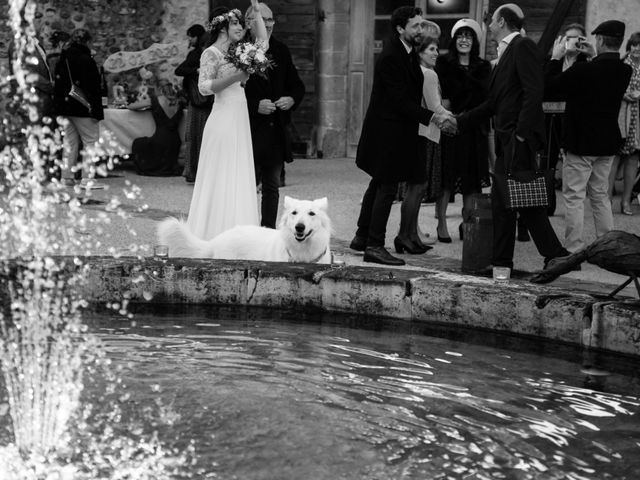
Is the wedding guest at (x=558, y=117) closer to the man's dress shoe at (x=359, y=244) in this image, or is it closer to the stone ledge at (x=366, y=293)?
the man's dress shoe at (x=359, y=244)

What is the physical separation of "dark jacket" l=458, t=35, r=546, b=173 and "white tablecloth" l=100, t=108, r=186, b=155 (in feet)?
26.7

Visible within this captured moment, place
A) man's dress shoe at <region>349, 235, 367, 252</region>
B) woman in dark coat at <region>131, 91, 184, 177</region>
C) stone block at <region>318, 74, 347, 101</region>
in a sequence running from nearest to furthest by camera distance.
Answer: man's dress shoe at <region>349, 235, 367, 252</region>, woman in dark coat at <region>131, 91, 184, 177</region>, stone block at <region>318, 74, 347, 101</region>

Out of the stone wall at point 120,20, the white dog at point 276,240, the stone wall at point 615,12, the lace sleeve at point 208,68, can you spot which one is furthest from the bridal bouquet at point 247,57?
the stone wall at point 120,20

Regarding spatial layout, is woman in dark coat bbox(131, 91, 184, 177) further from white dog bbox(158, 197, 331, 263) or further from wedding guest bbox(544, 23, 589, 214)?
white dog bbox(158, 197, 331, 263)

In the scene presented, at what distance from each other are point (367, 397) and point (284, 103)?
13.7 ft

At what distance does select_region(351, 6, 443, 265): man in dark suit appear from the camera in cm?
845

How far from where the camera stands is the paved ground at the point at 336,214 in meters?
8.77

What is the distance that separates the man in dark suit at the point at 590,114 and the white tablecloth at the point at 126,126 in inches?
303

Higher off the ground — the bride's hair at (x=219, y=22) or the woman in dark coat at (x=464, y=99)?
the bride's hair at (x=219, y=22)

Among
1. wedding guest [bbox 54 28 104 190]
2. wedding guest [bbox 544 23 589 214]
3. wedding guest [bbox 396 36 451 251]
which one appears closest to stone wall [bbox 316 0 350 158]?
wedding guest [bbox 54 28 104 190]

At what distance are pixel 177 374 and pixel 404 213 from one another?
421 cm

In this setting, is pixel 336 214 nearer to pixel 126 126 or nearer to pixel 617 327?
pixel 126 126

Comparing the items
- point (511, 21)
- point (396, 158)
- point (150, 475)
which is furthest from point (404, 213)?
point (150, 475)

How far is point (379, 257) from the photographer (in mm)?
8461
